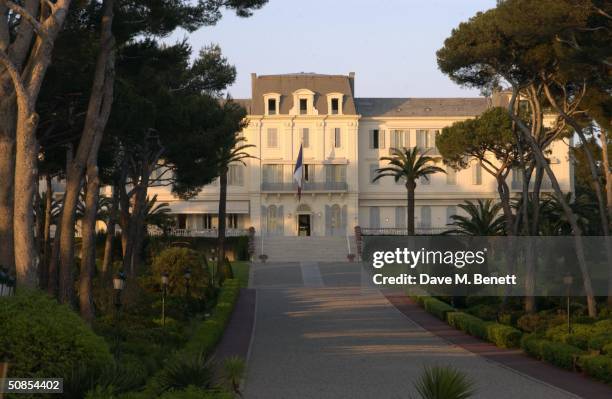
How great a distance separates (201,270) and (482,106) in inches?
1594

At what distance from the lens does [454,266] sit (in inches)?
1486

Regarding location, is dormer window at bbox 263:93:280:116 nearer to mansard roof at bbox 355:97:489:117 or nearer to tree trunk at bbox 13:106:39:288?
mansard roof at bbox 355:97:489:117

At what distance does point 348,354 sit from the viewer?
2159cm

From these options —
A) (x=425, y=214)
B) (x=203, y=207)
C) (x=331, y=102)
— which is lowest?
(x=425, y=214)

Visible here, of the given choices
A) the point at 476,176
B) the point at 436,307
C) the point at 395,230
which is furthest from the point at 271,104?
the point at 436,307

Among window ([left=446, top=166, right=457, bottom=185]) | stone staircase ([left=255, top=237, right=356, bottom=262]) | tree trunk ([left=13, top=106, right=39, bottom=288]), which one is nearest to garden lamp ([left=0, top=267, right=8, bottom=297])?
tree trunk ([left=13, top=106, right=39, bottom=288])

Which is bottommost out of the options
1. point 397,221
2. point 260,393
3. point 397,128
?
point 260,393

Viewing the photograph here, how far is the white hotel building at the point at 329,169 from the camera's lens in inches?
2657

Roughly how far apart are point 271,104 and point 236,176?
17.4ft

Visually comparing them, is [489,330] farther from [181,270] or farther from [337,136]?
[337,136]

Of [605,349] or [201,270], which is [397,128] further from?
[605,349]

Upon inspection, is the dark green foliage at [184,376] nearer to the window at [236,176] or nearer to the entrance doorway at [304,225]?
the entrance doorway at [304,225]

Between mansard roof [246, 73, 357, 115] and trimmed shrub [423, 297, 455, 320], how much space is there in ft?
114

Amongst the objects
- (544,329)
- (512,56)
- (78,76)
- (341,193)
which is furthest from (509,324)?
(341,193)
